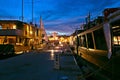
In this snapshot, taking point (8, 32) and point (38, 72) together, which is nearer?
point (38, 72)

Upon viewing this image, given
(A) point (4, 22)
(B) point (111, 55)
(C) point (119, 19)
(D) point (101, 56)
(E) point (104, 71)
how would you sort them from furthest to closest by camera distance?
1. (A) point (4, 22)
2. (D) point (101, 56)
3. (E) point (104, 71)
4. (B) point (111, 55)
5. (C) point (119, 19)

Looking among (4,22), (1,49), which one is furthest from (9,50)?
(4,22)

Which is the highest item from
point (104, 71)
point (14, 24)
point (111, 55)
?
point (14, 24)

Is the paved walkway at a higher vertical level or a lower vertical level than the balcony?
lower

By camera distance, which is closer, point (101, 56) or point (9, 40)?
point (101, 56)

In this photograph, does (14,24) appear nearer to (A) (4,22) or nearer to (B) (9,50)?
(A) (4,22)

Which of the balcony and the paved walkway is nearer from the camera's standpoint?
the paved walkway

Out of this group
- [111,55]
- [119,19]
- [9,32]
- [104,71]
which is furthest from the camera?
[9,32]

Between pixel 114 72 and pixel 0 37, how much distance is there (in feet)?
175

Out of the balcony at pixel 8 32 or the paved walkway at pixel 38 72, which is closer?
the paved walkway at pixel 38 72

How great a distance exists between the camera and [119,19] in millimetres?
9875

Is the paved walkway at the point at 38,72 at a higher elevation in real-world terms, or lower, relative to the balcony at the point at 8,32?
lower

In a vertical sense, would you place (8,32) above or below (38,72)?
above

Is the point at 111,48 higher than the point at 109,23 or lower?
lower
